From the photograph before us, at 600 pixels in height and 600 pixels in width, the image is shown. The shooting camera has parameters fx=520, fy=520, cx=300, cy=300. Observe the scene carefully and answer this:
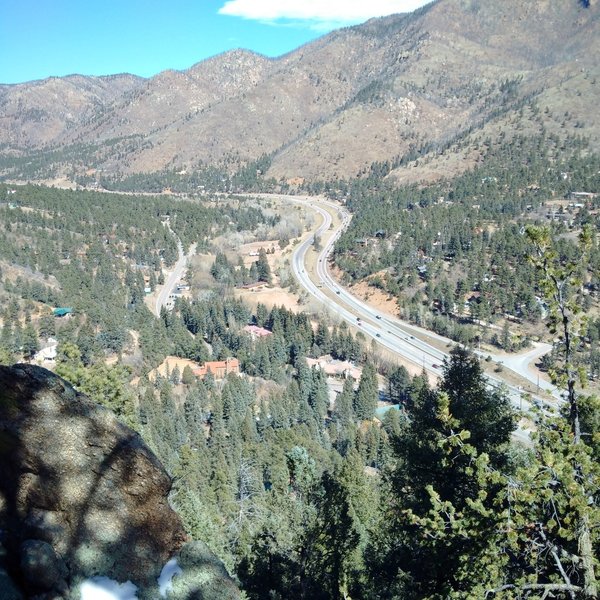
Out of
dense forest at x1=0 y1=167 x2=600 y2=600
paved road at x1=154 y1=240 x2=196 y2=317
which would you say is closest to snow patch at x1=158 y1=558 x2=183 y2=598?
dense forest at x1=0 y1=167 x2=600 y2=600

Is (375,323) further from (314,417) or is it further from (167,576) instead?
(167,576)

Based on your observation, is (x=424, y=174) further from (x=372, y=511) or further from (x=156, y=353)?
(x=372, y=511)

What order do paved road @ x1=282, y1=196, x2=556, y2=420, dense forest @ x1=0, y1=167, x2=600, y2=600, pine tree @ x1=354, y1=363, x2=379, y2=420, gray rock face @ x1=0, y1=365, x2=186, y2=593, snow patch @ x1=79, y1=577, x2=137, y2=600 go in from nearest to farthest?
dense forest @ x1=0, y1=167, x2=600, y2=600 < snow patch @ x1=79, y1=577, x2=137, y2=600 < gray rock face @ x1=0, y1=365, x2=186, y2=593 < pine tree @ x1=354, y1=363, x2=379, y2=420 < paved road @ x1=282, y1=196, x2=556, y2=420

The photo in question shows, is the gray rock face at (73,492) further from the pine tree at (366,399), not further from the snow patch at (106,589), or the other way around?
the pine tree at (366,399)

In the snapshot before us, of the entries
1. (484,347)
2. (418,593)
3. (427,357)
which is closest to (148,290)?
(427,357)

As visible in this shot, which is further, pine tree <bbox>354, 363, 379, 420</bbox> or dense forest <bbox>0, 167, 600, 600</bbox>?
pine tree <bbox>354, 363, 379, 420</bbox>

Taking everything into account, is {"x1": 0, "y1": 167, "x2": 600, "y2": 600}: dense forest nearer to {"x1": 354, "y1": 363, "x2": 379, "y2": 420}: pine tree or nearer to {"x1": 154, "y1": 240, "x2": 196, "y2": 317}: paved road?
{"x1": 354, "y1": 363, "x2": 379, "y2": 420}: pine tree
